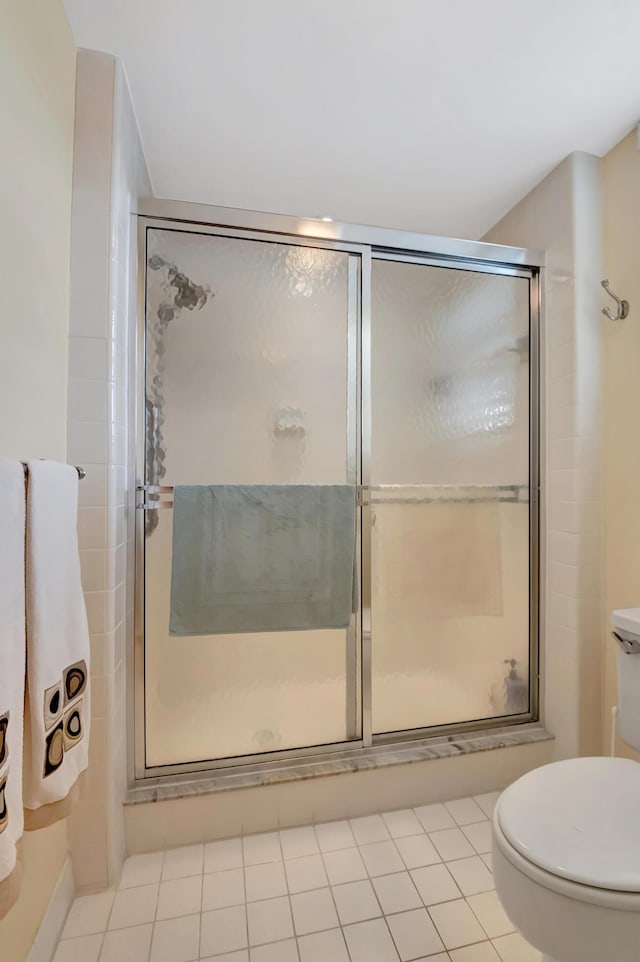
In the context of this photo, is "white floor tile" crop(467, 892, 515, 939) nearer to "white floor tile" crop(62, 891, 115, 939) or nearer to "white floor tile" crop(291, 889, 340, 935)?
"white floor tile" crop(291, 889, 340, 935)

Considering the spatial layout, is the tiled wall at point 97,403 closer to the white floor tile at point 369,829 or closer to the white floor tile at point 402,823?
the white floor tile at point 369,829

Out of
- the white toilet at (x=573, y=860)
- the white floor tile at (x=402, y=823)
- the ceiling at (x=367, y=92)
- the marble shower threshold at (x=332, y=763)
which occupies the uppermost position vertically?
the ceiling at (x=367, y=92)

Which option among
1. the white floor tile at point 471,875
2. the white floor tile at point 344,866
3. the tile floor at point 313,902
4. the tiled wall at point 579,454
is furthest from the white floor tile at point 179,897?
the tiled wall at point 579,454

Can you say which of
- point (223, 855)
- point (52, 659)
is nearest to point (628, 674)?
point (223, 855)

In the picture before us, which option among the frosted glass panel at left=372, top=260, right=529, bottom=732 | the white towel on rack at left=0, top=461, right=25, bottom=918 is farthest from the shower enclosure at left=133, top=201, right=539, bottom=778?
the white towel on rack at left=0, top=461, right=25, bottom=918

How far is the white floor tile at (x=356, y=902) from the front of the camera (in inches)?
45.6

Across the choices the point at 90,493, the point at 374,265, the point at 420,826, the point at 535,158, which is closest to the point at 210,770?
the point at 420,826

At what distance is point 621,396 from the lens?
155 cm

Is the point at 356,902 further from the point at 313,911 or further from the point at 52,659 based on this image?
the point at 52,659

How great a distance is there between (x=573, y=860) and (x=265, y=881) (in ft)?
2.93

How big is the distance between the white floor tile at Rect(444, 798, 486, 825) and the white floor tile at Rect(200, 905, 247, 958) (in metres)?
0.75

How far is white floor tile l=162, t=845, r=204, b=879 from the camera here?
Result: 1300mm

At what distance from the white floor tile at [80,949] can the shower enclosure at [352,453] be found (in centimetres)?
39

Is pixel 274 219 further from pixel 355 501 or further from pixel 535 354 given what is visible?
pixel 535 354
